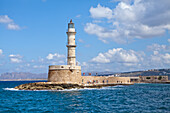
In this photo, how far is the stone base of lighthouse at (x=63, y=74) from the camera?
47.8 metres

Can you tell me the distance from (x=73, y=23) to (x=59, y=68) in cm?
1008

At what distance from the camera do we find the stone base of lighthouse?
47750 millimetres

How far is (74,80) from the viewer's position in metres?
48.8

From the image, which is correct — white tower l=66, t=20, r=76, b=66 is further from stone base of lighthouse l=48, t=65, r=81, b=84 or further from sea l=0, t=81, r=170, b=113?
sea l=0, t=81, r=170, b=113

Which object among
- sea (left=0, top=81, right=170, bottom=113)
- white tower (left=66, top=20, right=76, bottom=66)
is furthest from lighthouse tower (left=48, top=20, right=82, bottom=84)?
sea (left=0, top=81, right=170, bottom=113)

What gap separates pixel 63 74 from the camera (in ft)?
157

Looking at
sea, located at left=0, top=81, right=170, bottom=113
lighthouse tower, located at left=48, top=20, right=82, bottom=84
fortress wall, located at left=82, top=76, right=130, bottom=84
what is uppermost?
lighthouse tower, located at left=48, top=20, right=82, bottom=84

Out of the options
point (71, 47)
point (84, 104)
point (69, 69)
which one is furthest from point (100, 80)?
point (84, 104)

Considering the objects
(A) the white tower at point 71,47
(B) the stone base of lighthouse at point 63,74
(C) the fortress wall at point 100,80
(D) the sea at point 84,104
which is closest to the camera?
(D) the sea at point 84,104

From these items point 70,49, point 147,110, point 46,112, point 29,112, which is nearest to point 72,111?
point 46,112

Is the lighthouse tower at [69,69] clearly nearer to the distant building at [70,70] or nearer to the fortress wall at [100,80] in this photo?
the distant building at [70,70]

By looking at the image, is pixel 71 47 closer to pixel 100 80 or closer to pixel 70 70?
pixel 70 70

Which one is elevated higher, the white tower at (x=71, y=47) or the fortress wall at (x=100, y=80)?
the white tower at (x=71, y=47)

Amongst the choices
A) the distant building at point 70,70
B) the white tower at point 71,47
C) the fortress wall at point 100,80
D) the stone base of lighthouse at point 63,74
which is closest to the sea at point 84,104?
the stone base of lighthouse at point 63,74
